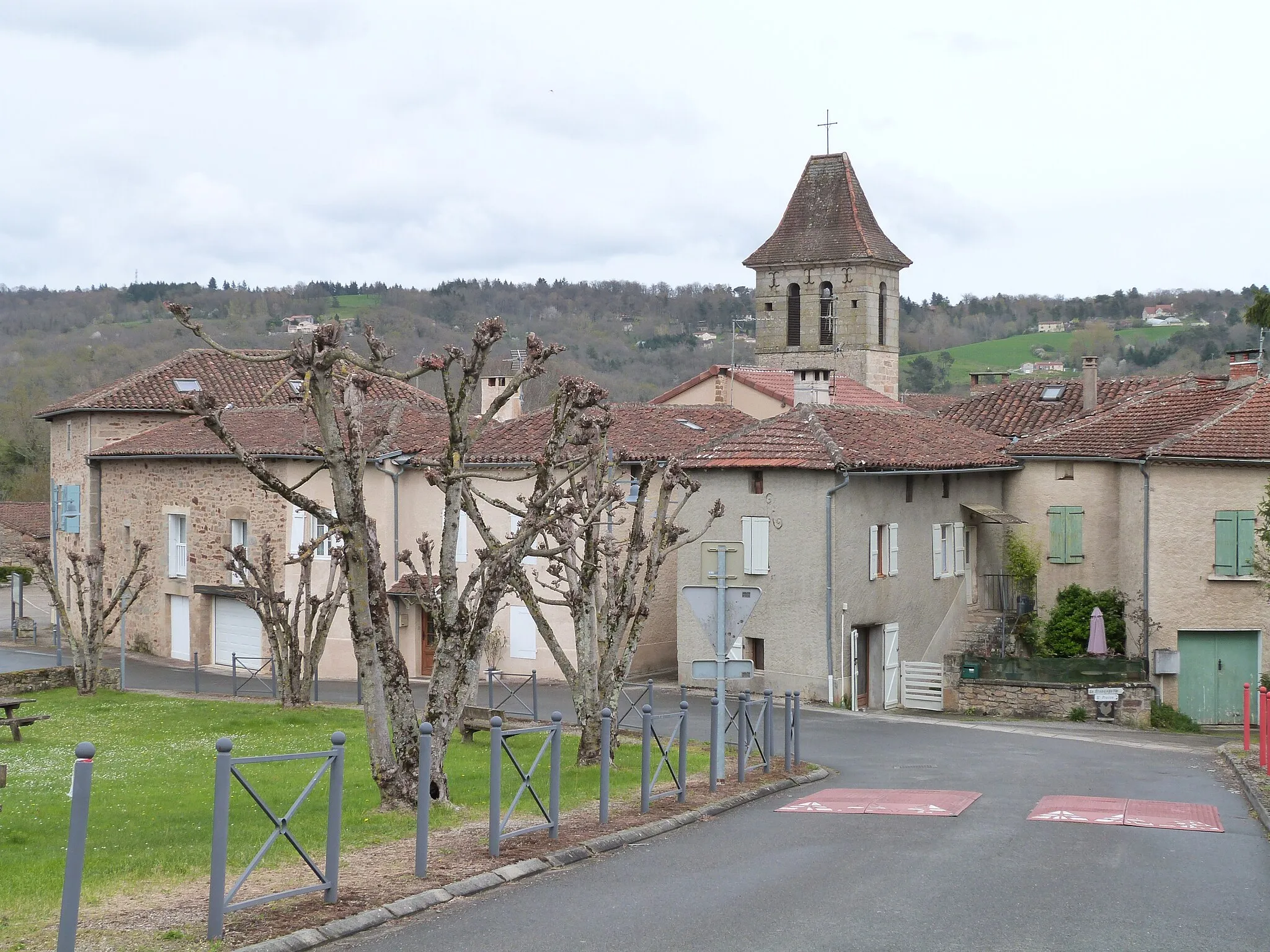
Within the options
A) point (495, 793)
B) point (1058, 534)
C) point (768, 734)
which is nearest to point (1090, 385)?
point (1058, 534)

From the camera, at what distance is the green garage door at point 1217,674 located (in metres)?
30.1

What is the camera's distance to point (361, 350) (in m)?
57.2

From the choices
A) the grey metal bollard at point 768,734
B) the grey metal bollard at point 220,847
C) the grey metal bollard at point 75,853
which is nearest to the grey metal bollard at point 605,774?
the grey metal bollard at point 220,847

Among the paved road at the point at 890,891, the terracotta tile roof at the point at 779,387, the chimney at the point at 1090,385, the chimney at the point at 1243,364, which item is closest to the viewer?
the paved road at the point at 890,891

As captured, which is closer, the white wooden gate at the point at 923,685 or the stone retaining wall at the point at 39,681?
the stone retaining wall at the point at 39,681

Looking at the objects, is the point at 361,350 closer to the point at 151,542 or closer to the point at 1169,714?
the point at 151,542

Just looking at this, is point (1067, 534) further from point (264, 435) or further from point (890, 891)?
point (890, 891)

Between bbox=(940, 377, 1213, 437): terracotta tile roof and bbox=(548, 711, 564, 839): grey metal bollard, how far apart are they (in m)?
30.0

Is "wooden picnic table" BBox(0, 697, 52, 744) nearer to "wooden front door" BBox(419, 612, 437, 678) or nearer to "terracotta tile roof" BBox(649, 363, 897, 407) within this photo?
"wooden front door" BBox(419, 612, 437, 678)

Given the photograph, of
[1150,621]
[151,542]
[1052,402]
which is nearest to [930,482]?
[1150,621]

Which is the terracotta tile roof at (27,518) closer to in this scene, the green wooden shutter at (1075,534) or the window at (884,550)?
the window at (884,550)

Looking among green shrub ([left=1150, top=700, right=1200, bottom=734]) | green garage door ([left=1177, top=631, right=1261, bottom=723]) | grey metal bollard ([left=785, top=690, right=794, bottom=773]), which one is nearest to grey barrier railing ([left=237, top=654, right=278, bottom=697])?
grey metal bollard ([left=785, top=690, right=794, bottom=773])

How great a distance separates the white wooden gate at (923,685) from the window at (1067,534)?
508 cm

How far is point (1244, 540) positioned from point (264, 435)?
22.1m
